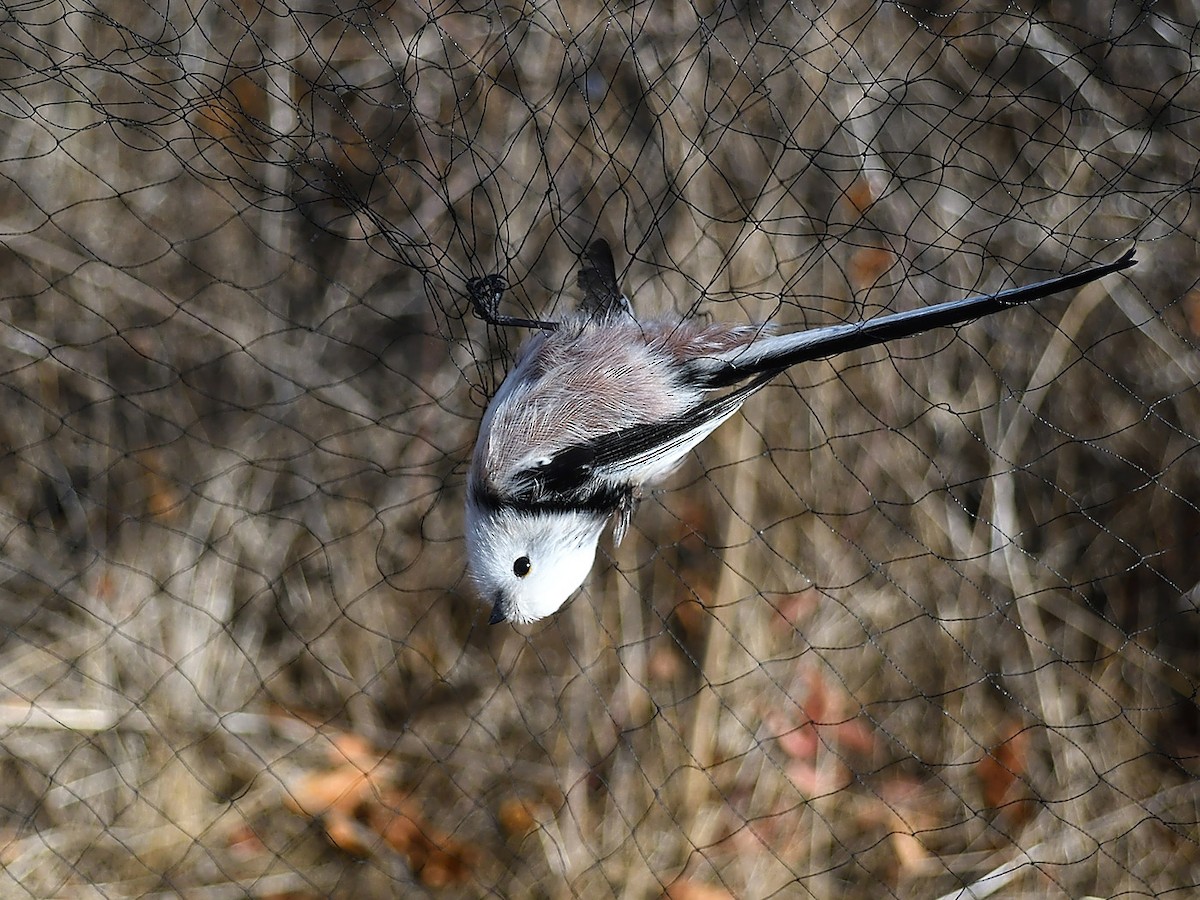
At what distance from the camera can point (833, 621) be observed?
217cm

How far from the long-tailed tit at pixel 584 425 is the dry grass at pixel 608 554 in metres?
0.75

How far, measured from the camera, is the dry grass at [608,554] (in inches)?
82.0

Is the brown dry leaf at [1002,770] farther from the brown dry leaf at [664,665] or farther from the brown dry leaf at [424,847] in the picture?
the brown dry leaf at [424,847]

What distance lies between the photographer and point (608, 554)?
2.12 m

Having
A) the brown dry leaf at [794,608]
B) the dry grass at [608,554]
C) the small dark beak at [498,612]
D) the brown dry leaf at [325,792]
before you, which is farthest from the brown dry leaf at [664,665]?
the small dark beak at [498,612]

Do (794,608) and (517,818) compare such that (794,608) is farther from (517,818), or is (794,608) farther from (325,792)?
(325,792)

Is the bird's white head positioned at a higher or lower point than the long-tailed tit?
lower

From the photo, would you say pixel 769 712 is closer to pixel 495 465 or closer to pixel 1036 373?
pixel 1036 373

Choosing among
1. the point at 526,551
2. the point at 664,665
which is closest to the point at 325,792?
the point at 664,665

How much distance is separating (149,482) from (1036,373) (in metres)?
2.07

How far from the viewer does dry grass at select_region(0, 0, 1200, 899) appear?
2084 mm

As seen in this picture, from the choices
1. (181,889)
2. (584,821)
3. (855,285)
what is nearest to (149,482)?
(181,889)

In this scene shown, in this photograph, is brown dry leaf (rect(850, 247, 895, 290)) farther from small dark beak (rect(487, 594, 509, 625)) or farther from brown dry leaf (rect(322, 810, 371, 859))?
brown dry leaf (rect(322, 810, 371, 859))

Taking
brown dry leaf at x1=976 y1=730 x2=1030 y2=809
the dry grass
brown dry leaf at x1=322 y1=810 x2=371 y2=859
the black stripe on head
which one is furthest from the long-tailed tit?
brown dry leaf at x1=976 y1=730 x2=1030 y2=809
